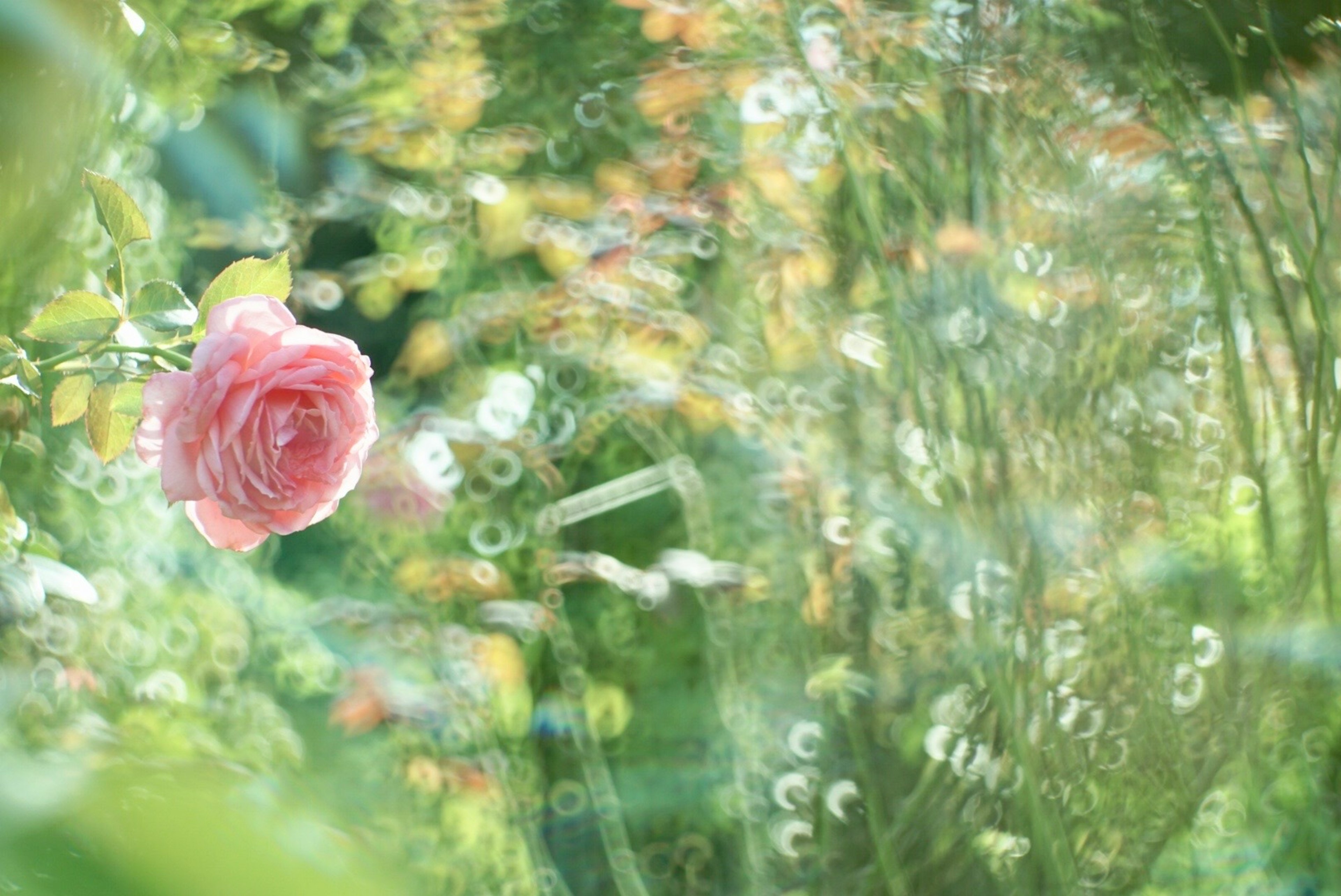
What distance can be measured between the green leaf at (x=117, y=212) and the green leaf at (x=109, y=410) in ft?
0.23

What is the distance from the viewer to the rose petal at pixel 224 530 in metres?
0.52

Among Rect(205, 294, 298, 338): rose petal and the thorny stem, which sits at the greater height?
Rect(205, 294, 298, 338): rose petal

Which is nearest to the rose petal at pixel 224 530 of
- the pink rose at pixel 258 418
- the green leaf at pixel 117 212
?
the pink rose at pixel 258 418

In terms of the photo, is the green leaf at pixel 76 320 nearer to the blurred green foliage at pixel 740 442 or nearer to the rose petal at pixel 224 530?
the rose petal at pixel 224 530

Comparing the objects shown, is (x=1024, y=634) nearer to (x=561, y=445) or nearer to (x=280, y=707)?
(x=561, y=445)

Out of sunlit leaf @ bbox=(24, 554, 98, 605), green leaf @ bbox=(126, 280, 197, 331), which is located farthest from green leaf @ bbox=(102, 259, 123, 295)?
sunlit leaf @ bbox=(24, 554, 98, 605)

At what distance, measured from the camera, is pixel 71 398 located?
1.76ft

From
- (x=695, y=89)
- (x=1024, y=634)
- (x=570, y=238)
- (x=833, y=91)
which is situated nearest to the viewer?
(x=1024, y=634)

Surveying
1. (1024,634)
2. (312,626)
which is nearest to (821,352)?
(1024,634)

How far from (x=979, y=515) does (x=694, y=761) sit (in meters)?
0.60

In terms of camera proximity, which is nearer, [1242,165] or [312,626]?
[1242,165]

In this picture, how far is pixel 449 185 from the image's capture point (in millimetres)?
1542

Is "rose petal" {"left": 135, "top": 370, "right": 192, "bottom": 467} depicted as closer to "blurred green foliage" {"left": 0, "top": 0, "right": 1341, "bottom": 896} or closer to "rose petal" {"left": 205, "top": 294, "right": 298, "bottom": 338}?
"rose petal" {"left": 205, "top": 294, "right": 298, "bottom": 338}

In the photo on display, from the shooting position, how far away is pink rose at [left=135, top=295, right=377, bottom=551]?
1.50ft
